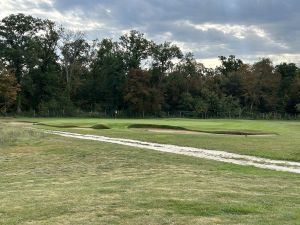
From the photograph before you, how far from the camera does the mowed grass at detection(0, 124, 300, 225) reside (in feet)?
28.9

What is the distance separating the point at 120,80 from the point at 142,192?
272ft

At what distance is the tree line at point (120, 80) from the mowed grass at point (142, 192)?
67.6m

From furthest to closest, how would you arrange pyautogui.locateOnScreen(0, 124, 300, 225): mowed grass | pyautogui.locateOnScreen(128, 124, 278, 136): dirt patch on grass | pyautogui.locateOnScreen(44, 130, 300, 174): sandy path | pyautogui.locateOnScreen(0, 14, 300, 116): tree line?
1. pyautogui.locateOnScreen(0, 14, 300, 116): tree line
2. pyautogui.locateOnScreen(128, 124, 278, 136): dirt patch on grass
3. pyautogui.locateOnScreen(44, 130, 300, 174): sandy path
4. pyautogui.locateOnScreen(0, 124, 300, 225): mowed grass

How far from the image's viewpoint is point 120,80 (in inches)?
3698

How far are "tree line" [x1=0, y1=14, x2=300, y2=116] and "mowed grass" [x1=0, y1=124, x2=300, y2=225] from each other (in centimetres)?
6763

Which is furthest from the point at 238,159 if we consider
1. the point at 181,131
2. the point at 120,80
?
the point at 120,80

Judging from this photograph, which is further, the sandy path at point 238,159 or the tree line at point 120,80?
the tree line at point 120,80

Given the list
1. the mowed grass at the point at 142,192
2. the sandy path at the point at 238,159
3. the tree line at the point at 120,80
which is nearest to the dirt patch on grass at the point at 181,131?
the sandy path at the point at 238,159

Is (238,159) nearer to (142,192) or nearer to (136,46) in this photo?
(142,192)

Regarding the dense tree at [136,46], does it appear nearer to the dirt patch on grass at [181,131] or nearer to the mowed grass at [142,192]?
the dirt patch on grass at [181,131]

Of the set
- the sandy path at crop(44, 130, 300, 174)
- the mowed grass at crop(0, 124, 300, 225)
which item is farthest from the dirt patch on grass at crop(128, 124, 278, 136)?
the mowed grass at crop(0, 124, 300, 225)

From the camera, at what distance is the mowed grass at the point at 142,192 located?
8812mm

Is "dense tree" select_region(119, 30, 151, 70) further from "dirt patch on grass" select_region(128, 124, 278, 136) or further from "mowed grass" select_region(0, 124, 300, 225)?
"mowed grass" select_region(0, 124, 300, 225)

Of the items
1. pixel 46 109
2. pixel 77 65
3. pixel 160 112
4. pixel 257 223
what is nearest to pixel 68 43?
pixel 77 65
